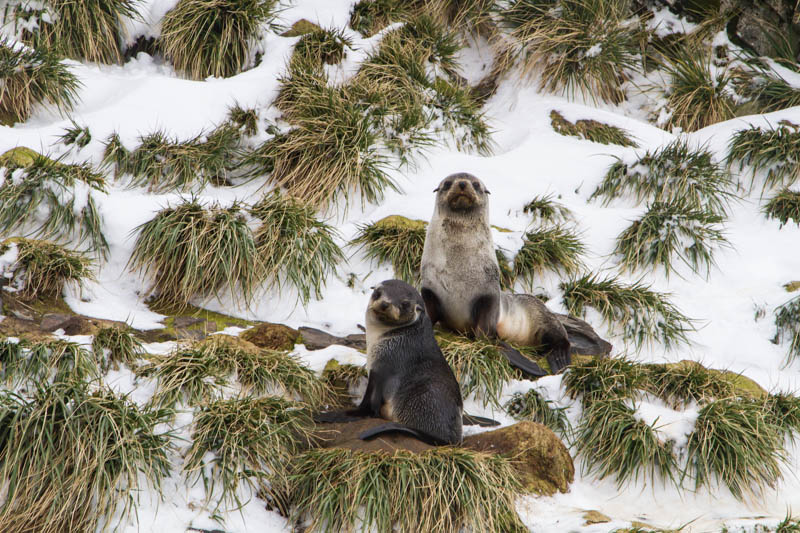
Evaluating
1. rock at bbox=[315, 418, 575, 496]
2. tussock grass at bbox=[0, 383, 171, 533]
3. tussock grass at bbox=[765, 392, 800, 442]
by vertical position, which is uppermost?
tussock grass at bbox=[765, 392, 800, 442]

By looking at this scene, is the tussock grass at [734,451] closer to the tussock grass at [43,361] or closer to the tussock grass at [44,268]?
the tussock grass at [43,361]

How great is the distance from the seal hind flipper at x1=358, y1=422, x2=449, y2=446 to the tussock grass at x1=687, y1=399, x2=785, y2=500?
1.58 m

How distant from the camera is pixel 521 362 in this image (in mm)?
5250

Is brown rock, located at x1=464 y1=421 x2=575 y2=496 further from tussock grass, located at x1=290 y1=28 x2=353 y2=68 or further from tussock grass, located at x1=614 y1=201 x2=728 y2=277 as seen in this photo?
tussock grass, located at x1=290 y1=28 x2=353 y2=68

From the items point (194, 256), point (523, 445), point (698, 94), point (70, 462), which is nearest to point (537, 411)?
point (523, 445)

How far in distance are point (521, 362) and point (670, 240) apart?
2.32m

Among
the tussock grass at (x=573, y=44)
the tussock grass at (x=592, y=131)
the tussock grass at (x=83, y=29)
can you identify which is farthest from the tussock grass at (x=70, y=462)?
the tussock grass at (x=573, y=44)

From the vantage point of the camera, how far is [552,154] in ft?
26.3

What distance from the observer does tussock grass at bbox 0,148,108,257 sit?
5711 mm

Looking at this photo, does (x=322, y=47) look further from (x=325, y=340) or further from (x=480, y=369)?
(x=480, y=369)

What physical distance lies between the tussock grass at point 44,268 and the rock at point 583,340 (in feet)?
11.8

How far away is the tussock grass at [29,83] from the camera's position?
6.77 metres

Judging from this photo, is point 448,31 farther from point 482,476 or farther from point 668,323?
point 482,476

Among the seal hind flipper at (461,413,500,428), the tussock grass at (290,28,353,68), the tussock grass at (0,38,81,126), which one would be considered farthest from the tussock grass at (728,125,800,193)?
the tussock grass at (0,38,81,126)
